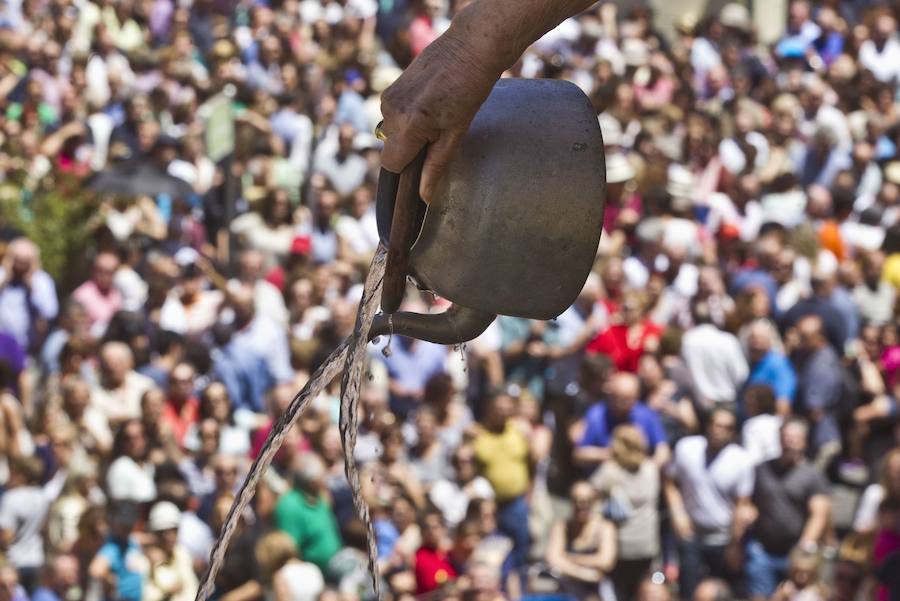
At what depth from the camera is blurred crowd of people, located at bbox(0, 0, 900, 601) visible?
8.80 meters

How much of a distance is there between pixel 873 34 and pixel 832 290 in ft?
18.6

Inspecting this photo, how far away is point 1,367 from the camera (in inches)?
397

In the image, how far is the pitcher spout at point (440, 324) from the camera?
2.61 meters

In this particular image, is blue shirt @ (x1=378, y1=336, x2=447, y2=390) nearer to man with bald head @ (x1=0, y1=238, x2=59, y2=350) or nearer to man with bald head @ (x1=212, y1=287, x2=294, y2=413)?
man with bald head @ (x1=212, y1=287, x2=294, y2=413)

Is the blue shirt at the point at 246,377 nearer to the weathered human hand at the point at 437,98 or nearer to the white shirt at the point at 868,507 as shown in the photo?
the white shirt at the point at 868,507

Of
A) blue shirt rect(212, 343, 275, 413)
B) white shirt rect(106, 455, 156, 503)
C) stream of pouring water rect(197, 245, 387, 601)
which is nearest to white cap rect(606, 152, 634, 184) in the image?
blue shirt rect(212, 343, 275, 413)

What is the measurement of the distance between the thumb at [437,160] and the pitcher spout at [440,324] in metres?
0.23

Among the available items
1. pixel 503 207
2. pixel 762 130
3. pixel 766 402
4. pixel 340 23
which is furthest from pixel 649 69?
pixel 503 207

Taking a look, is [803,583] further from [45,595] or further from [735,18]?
[735,18]

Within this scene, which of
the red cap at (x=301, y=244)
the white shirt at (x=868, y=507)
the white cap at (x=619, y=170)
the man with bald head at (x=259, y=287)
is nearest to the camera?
the white shirt at (x=868, y=507)

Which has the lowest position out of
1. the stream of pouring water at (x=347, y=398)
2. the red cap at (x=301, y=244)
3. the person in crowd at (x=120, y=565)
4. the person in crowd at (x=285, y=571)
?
the red cap at (x=301, y=244)

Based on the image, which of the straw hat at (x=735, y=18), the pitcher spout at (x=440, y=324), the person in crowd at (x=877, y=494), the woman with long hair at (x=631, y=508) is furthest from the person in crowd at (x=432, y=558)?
the straw hat at (x=735, y=18)

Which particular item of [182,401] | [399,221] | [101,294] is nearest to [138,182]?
[101,294]

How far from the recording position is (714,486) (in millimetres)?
9547
